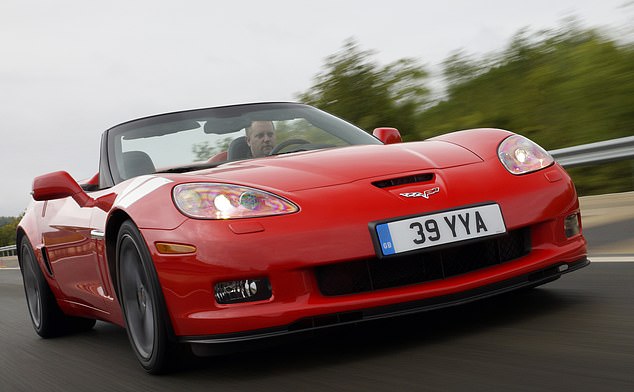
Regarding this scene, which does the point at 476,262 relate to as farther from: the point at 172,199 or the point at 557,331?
the point at 172,199

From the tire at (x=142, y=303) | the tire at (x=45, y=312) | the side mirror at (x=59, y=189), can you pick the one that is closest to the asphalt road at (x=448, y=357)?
the tire at (x=142, y=303)

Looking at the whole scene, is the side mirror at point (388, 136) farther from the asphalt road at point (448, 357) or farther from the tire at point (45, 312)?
the tire at point (45, 312)

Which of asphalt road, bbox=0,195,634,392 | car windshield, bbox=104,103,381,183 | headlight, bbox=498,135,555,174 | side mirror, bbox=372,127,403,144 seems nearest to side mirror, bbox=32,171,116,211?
car windshield, bbox=104,103,381,183

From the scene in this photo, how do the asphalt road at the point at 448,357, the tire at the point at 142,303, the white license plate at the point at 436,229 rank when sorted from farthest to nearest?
1. the tire at the point at 142,303
2. the white license plate at the point at 436,229
3. the asphalt road at the point at 448,357

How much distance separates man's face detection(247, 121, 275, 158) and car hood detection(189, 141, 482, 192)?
47 centimetres

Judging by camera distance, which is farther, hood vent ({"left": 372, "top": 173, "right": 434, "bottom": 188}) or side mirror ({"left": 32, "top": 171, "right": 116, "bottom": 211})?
side mirror ({"left": 32, "top": 171, "right": 116, "bottom": 211})

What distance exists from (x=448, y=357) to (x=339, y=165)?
0.96m

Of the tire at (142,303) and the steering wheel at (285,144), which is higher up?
the steering wheel at (285,144)

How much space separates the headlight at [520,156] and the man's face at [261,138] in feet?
4.08

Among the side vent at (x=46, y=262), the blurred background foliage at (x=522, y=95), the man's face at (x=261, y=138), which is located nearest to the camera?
the man's face at (x=261, y=138)

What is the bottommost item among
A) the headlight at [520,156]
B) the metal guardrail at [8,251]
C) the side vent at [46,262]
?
the metal guardrail at [8,251]

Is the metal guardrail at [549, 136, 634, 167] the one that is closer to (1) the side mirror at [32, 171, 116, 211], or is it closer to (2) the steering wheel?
(2) the steering wheel

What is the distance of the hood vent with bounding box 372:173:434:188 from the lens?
3462 mm

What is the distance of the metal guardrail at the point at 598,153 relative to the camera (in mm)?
7918
